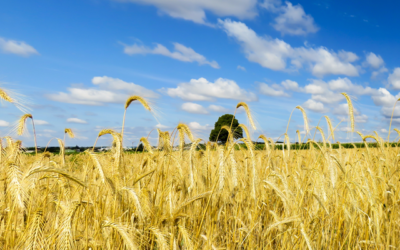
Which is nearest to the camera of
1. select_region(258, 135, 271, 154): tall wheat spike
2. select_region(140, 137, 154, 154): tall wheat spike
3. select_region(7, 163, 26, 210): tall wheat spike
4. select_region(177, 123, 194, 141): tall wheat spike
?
select_region(7, 163, 26, 210): tall wheat spike

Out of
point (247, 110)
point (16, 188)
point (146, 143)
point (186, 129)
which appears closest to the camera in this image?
point (16, 188)

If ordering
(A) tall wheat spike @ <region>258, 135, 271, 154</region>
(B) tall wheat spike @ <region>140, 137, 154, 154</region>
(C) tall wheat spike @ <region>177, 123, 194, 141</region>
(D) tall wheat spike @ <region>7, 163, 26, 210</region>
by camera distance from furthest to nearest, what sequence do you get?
(B) tall wheat spike @ <region>140, 137, 154, 154</region>, (A) tall wheat spike @ <region>258, 135, 271, 154</region>, (C) tall wheat spike @ <region>177, 123, 194, 141</region>, (D) tall wheat spike @ <region>7, 163, 26, 210</region>

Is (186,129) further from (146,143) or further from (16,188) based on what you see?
(16,188)

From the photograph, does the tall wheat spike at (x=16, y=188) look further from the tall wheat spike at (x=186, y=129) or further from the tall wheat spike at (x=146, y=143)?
the tall wheat spike at (x=186, y=129)

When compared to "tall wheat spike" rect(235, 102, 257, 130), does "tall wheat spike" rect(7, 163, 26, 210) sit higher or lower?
lower

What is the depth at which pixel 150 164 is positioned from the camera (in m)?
3.34

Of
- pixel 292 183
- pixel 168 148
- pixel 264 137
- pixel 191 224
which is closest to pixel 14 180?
pixel 168 148

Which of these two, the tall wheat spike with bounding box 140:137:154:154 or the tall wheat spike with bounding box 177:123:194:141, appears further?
the tall wheat spike with bounding box 140:137:154:154

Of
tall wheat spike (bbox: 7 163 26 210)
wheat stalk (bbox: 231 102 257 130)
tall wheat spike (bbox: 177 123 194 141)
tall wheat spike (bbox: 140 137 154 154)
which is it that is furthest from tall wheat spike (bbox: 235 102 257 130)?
tall wheat spike (bbox: 7 163 26 210)

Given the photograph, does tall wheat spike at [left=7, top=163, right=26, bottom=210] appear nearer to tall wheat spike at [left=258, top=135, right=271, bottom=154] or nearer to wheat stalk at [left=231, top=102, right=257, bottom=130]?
wheat stalk at [left=231, top=102, right=257, bottom=130]

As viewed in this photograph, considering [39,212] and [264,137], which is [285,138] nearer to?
[264,137]

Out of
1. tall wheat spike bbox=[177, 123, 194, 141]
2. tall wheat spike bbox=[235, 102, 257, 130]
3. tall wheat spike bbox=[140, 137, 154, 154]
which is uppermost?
tall wheat spike bbox=[235, 102, 257, 130]


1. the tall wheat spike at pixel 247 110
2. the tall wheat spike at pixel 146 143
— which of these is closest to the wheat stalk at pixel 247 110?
the tall wheat spike at pixel 247 110

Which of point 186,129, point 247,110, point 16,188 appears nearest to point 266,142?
point 247,110
